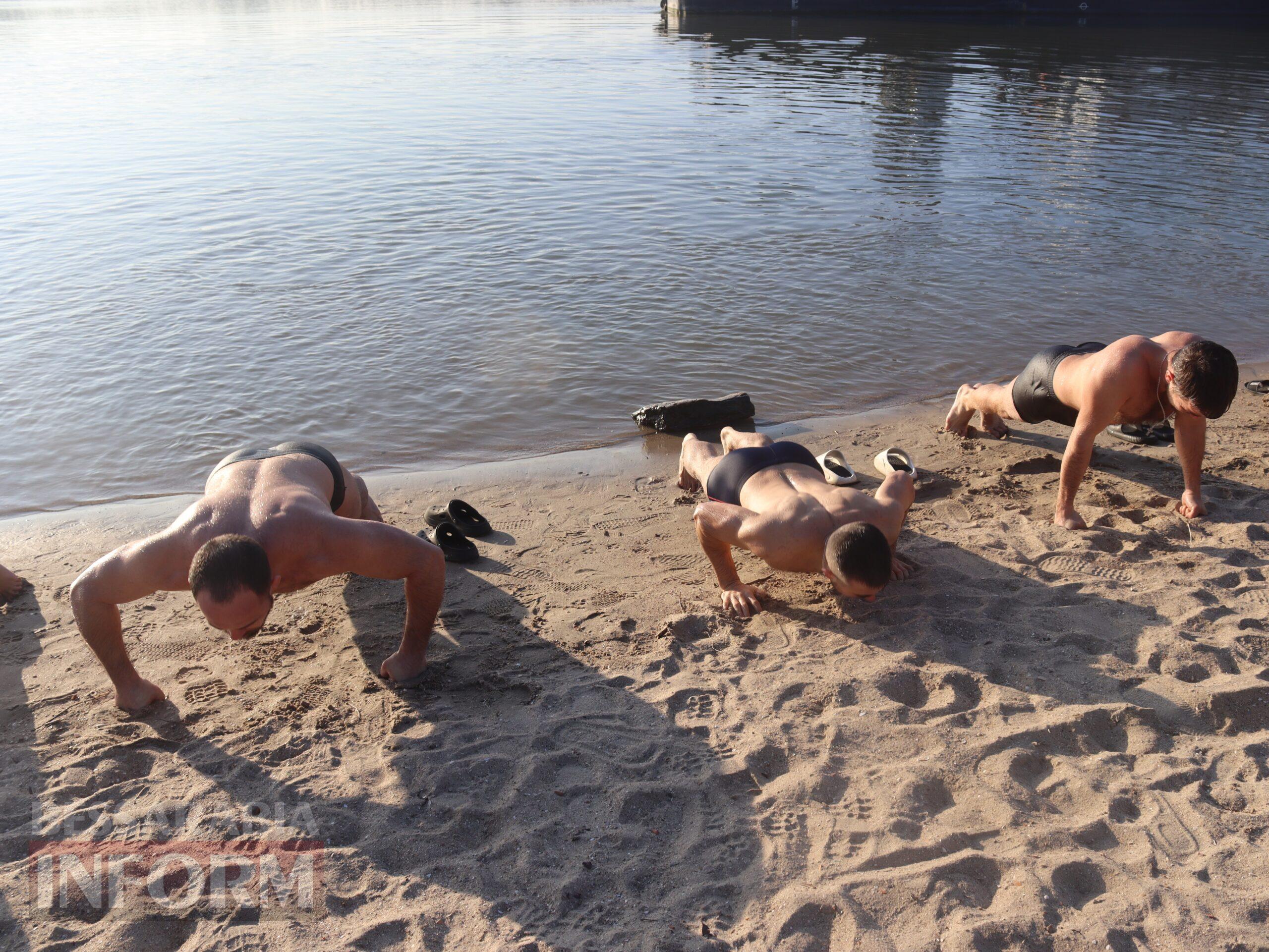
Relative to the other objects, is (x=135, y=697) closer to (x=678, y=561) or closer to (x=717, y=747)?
(x=717, y=747)

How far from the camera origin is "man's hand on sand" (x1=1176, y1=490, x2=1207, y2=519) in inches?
203

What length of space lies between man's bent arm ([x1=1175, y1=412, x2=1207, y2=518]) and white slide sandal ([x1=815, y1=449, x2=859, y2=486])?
6.07ft

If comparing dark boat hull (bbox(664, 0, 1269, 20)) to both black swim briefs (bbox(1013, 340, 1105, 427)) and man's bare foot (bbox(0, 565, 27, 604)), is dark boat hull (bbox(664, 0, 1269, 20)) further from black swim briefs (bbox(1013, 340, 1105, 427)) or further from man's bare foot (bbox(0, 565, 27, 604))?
man's bare foot (bbox(0, 565, 27, 604))

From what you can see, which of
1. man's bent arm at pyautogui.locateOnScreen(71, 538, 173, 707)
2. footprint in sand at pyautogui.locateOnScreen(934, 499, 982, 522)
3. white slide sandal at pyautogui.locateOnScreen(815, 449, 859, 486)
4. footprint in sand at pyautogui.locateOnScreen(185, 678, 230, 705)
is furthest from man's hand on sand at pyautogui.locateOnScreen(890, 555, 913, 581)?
man's bent arm at pyautogui.locateOnScreen(71, 538, 173, 707)

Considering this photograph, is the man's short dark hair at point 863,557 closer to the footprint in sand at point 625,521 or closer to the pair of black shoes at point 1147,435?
the footprint in sand at point 625,521

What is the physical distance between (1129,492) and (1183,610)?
4.75ft

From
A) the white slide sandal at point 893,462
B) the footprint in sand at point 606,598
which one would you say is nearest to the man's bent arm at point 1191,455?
the white slide sandal at point 893,462

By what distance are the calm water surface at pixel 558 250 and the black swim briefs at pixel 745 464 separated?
2237 millimetres

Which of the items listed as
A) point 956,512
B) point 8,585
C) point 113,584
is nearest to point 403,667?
point 113,584

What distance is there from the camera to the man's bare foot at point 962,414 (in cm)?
672

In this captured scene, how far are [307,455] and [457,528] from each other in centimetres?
101

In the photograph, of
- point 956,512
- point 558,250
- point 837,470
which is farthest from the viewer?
point 558,250

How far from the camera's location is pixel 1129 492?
5.57 metres

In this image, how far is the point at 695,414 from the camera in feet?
23.4
